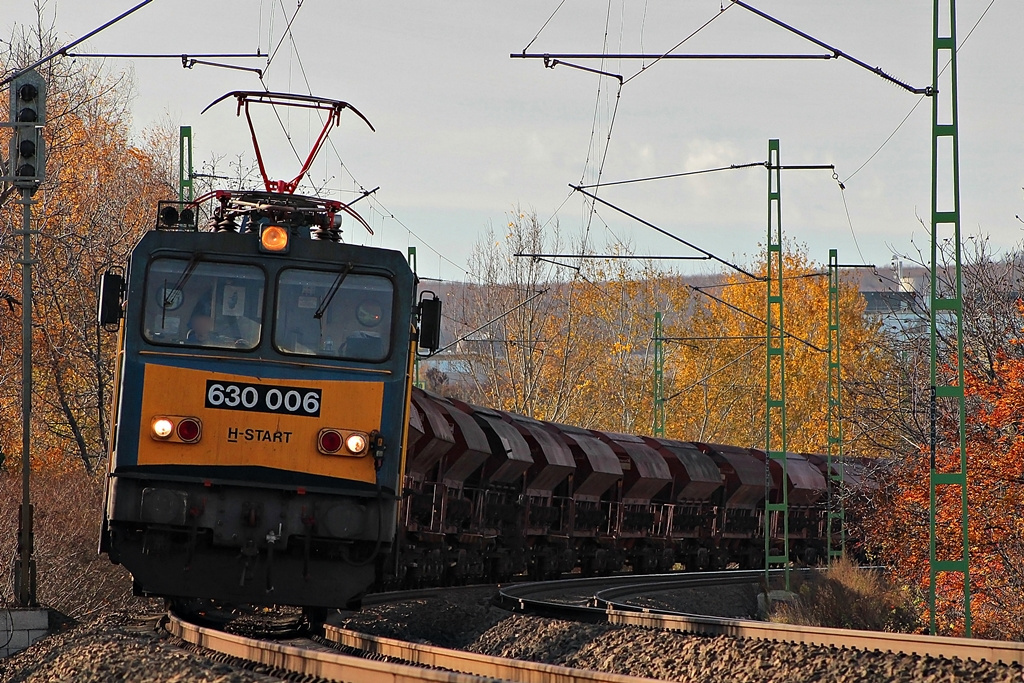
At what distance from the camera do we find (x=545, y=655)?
1231 centimetres

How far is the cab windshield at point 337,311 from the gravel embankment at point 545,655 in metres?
2.64

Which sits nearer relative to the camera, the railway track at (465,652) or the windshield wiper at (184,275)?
the railway track at (465,652)

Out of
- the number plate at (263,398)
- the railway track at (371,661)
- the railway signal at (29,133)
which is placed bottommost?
the railway track at (371,661)

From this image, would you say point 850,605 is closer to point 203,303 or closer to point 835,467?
point 835,467

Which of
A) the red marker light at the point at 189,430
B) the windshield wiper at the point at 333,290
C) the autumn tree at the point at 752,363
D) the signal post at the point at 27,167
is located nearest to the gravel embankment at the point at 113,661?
the signal post at the point at 27,167

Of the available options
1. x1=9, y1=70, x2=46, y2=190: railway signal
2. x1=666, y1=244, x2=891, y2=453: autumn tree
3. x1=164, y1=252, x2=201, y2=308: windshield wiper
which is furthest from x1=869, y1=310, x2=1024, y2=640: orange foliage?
x1=666, y1=244, x2=891, y2=453: autumn tree

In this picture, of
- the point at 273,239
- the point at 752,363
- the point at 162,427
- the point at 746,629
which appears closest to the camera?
the point at 162,427

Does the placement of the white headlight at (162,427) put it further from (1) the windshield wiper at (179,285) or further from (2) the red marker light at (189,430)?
(1) the windshield wiper at (179,285)

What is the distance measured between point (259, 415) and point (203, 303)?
41.2 inches

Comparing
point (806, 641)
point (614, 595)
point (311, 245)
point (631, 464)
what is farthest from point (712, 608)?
point (311, 245)

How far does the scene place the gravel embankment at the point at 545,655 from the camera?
918cm

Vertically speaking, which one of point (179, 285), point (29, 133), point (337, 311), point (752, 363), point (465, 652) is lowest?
point (465, 652)

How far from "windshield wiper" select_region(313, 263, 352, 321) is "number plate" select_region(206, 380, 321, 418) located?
2.23 ft

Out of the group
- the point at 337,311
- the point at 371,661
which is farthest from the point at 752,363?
the point at 371,661
